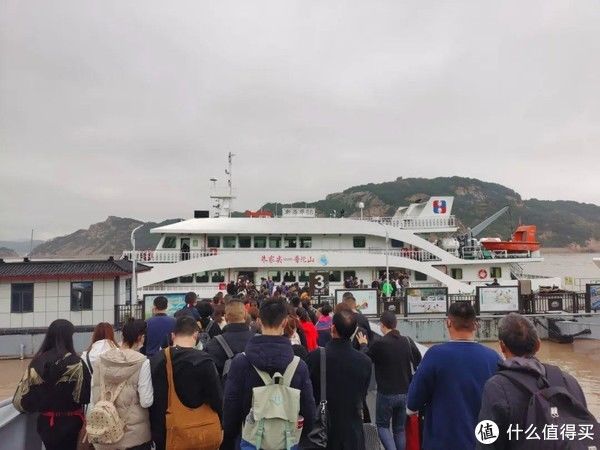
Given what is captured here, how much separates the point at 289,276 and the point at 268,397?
20.1 m

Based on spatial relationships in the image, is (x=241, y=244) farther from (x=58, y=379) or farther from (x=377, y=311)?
(x=58, y=379)

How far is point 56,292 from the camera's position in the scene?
1473 centimetres

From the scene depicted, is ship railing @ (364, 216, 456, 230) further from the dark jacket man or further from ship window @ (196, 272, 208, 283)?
the dark jacket man

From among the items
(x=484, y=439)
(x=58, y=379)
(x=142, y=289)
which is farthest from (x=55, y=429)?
(x=142, y=289)

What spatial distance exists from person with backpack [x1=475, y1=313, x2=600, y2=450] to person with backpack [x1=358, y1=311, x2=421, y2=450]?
7.05 ft

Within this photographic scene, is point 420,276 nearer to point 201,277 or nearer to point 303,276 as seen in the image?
point 303,276

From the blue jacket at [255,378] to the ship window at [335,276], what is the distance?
20.4 metres

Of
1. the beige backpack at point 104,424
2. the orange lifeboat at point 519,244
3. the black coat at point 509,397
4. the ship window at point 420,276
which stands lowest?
the ship window at point 420,276

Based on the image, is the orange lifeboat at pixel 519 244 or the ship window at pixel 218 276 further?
the orange lifeboat at pixel 519 244

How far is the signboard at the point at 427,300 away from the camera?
56.9 ft

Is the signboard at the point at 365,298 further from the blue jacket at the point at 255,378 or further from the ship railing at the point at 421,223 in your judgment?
the blue jacket at the point at 255,378

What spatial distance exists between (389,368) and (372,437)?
0.83 m

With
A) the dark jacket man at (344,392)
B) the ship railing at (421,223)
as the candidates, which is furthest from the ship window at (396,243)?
the dark jacket man at (344,392)

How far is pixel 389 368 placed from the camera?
4531 millimetres
